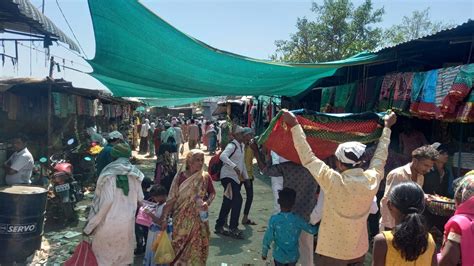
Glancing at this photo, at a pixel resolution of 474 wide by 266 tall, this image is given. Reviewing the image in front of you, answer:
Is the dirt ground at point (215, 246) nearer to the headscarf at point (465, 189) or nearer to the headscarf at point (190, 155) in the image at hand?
the headscarf at point (190, 155)

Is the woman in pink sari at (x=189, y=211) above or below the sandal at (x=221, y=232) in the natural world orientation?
above

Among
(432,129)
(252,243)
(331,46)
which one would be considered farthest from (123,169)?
(331,46)

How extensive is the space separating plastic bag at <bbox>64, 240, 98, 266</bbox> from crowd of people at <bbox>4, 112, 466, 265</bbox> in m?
0.08

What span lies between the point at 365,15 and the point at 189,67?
72.0 feet

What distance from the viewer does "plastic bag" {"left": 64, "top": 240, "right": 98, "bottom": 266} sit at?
364cm

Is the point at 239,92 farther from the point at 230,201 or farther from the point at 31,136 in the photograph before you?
the point at 31,136

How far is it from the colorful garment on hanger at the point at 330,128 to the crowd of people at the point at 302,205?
0.33m

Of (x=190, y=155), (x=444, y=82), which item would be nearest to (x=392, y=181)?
(x=444, y=82)

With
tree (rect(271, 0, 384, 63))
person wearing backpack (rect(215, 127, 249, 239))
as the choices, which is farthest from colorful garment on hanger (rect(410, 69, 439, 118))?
tree (rect(271, 0, 384, 63))

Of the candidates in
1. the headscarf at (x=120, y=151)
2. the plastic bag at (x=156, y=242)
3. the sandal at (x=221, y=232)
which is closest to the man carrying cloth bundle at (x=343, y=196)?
the plastic bag at (x=156, y=242)

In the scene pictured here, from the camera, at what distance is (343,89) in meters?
7.00

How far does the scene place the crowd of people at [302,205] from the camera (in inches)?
86.3

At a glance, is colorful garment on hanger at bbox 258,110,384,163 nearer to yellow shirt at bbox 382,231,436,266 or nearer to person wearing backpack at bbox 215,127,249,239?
yellow shirt at bbox 382,231,436,266

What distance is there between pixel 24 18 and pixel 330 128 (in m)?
4.55
